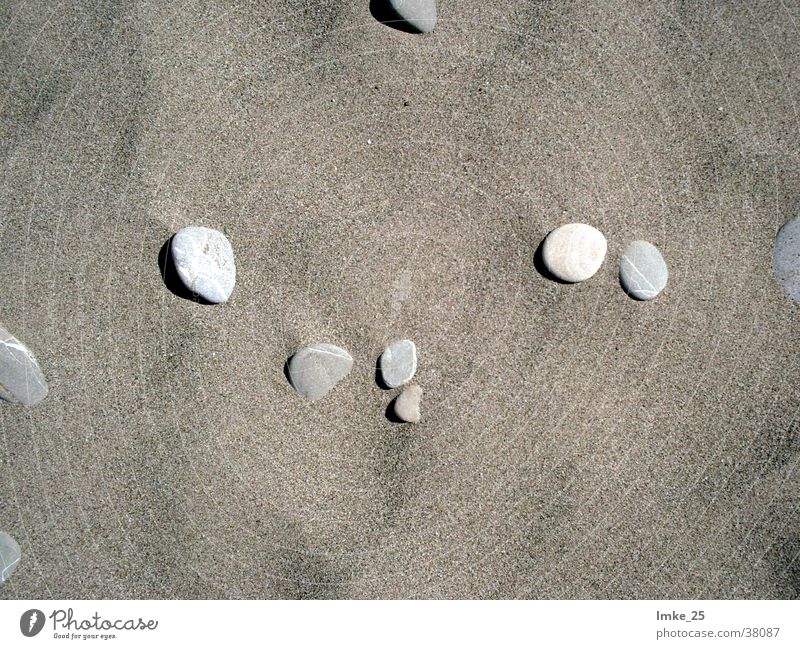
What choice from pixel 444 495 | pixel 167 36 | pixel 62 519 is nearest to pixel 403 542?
pixel 444 495

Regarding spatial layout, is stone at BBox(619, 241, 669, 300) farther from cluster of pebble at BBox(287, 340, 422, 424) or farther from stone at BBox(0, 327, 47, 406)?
stone at BBox(0, 327, 47, 406)

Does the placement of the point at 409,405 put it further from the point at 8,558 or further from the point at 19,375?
the point at 8,558

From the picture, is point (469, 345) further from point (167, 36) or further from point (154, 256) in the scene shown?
point (167, 36)

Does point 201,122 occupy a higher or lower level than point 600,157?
higher

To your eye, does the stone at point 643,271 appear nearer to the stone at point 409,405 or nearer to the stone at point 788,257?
the stone at point 788,257

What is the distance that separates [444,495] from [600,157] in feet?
3.84

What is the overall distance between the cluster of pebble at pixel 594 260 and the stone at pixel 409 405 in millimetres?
570

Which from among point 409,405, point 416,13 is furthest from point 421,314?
point 416,13

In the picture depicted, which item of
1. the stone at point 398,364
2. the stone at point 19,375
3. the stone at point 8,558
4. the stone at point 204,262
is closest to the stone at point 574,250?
the stone at point 398,364

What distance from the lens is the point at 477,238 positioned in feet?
5.43

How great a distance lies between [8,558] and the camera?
5.36ft
